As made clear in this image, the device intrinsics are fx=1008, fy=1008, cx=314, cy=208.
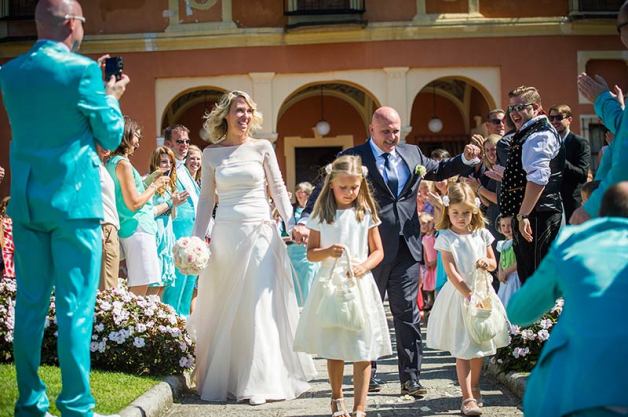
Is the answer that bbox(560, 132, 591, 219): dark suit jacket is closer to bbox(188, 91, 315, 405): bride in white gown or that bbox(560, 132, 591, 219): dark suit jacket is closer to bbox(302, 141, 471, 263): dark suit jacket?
bbox(302, 141, 471, 263): dark suit jacket

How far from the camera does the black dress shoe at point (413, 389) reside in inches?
305

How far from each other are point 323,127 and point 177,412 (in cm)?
2081

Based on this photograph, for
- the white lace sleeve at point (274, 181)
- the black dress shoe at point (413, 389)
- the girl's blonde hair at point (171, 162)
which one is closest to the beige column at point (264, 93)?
the girl's blonde hair at point (171, 162)

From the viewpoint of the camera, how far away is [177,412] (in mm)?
7293

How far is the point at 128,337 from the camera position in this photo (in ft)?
26.3

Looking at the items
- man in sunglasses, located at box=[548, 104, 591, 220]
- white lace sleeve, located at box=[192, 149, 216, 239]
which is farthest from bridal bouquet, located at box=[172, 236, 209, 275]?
man in sunglasses, located at box=[548, 104, 591, 220]

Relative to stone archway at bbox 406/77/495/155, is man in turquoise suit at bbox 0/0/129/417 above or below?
above

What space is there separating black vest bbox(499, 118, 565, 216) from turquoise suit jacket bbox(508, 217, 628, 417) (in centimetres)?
397

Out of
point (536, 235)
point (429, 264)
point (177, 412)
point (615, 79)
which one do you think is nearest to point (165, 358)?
point (177, 412)

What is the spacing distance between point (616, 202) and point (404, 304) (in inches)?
163

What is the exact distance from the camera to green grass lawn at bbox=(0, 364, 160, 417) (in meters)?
6.19

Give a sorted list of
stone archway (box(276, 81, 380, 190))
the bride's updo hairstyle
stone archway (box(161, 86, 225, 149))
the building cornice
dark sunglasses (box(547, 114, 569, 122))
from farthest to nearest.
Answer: stone archway (box(276, 81, 380, 190)) < stone archway (box(161, 86, 225, 149)) < the building cornice < dark sunglasses (box(547, 114, 569, 122)) < the bride's updo hairstyle

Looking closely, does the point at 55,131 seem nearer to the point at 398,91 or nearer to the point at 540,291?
the point at 540,291

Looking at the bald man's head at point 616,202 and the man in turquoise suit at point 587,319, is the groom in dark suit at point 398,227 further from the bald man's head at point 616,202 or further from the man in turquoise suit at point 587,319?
the bald man's head at point 616,202
